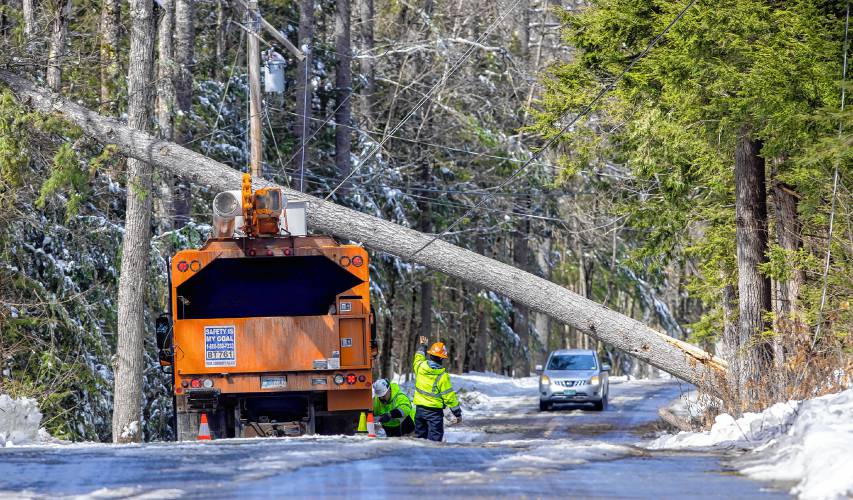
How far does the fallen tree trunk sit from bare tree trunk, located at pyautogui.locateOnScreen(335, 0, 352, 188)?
10485mm

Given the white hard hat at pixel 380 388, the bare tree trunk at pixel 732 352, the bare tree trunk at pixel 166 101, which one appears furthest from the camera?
the bare tree trunk at pixel 166 101

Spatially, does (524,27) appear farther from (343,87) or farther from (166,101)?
(166,101)

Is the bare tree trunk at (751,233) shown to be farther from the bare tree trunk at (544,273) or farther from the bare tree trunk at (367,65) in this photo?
the bare tree trunk at (544,273)

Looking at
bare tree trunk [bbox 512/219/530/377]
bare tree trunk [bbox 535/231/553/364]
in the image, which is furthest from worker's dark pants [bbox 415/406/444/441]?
bare tree trunk [bbox 535/231/553/364]

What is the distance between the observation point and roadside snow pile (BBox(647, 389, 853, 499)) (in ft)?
23.2

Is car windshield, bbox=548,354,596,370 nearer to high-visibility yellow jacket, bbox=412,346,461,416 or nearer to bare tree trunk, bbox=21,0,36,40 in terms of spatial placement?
bare tree trunk, bbox=21,0,36,40

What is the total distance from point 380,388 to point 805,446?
7139 mm

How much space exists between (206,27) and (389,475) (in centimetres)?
2265

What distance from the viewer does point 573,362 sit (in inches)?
1120

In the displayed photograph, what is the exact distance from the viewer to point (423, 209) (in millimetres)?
32969

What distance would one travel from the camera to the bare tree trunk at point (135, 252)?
1914cm

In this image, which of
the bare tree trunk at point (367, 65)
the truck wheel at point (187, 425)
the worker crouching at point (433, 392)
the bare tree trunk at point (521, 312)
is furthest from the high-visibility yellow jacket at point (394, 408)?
the bare tree trunk at point (521, 312)

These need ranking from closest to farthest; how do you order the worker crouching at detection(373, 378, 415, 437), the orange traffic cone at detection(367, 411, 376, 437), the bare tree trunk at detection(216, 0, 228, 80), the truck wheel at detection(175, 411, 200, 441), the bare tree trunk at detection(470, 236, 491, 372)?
the orange traffic cone at detection(367, 411, 376, 437), the truck wheel at detection(175, 411, 200, 441), the worker crouching at detection(373, 378, 415, 437), the bare tree trunk at detection(216, 0, 228, 80), the bare tree trunk at detection(470, 236, 491, 372)

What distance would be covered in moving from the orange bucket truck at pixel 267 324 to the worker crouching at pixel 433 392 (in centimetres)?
91
